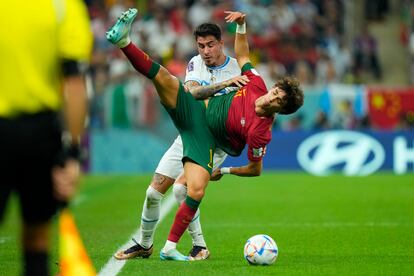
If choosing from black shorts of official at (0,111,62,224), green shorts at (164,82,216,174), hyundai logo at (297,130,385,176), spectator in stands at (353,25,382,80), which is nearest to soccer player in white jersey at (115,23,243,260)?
green shorts at (164,82,216,174)

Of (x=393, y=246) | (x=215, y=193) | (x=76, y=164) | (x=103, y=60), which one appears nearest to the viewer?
(x=76, y=164)

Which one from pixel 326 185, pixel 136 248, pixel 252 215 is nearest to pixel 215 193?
pixel 326 185

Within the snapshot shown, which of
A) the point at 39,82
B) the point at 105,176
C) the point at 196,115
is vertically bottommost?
the point at 105,176

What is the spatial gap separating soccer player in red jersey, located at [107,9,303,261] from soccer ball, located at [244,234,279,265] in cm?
59

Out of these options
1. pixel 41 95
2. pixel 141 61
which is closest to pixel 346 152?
pixel 141 61

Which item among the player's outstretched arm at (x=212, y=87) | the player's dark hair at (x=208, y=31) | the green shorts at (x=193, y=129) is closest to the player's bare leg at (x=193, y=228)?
the green shorts at (x=193, y=129)

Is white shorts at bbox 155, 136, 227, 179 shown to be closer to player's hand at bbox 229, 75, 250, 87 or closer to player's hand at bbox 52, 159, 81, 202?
player's hand at bbox 229, 75, 250, 87

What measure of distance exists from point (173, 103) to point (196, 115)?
277 millimetres

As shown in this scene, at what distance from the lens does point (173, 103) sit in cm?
948

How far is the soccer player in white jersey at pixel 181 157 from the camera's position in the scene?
383 inches

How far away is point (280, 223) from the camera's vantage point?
13156 mm

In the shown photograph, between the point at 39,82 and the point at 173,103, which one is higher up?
the point at 39,82

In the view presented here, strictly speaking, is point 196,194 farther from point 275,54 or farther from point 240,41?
point 275,54

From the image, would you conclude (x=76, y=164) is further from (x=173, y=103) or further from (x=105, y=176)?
(x=105, y=176)
